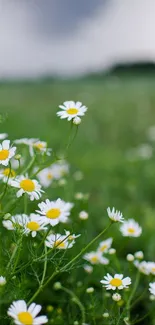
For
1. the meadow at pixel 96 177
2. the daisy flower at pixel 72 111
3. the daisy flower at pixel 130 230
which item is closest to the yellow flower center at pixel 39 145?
the meadow at pixel 96 177

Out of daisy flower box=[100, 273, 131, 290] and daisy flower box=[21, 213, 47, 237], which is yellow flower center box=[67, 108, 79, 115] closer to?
daisy flower box=[21, 213, 47, 237]

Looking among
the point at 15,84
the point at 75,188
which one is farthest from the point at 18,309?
the point at 15,84

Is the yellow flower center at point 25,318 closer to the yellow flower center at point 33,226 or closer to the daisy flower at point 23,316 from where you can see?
the daisy flower at point 23,316

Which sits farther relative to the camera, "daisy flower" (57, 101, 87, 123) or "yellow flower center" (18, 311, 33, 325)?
"daisy flower" (57, 101, 87, 123)

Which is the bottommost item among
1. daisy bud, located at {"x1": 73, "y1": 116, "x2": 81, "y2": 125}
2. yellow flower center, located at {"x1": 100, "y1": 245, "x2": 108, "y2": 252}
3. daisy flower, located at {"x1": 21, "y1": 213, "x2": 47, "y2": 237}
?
daisy flower, located at {"x1": 21, "y1": 213, "x2": 47, "y2": 237}

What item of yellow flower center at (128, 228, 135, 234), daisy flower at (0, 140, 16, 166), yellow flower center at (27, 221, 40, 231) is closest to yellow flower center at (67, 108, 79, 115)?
daisy flower at (0, 140, 16, 166)

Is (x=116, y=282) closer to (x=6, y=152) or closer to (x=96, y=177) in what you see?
(x=6, y=152)

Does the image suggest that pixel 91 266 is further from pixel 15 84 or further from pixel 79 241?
pixel 15 84
